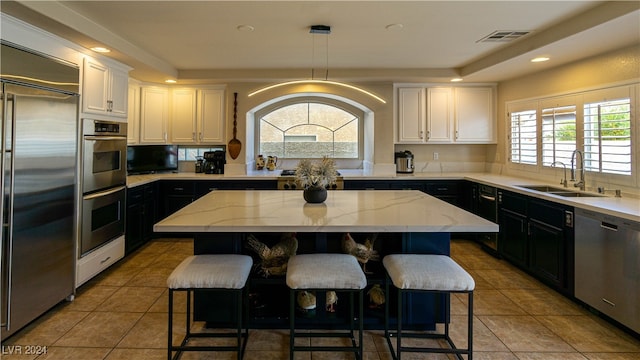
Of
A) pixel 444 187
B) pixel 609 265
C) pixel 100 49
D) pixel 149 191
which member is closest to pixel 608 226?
pixel 609 265

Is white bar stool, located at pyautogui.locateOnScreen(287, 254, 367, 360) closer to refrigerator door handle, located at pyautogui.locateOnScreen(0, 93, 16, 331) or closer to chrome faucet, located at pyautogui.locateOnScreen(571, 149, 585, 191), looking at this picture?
refrigerator door handle, located at pyautogui.locateOnScreen(0, 93, 16, 331)

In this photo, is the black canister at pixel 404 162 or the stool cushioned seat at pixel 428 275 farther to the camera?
the black canister at pixel 404 162

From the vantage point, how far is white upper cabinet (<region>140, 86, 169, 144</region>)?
4.93 m

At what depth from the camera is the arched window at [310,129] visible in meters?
5.88

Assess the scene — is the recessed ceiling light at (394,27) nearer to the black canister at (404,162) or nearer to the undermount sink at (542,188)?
the undermount sink at (542,188)

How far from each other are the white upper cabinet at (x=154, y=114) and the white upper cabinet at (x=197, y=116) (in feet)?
0.38

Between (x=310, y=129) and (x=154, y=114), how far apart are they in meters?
2.36

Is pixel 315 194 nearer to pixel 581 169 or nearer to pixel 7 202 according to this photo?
pixel 7 202

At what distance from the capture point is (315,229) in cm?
203

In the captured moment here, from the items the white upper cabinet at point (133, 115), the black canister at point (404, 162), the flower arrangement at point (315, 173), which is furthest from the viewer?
the black canister at point (404, 162)

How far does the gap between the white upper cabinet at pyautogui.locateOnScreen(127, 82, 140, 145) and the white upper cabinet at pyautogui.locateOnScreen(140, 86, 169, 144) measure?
0.06m

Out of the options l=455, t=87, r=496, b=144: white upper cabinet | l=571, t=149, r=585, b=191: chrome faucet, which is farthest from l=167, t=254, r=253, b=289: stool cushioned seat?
l=455, t=87, r=496, b=144: white upper cabinet

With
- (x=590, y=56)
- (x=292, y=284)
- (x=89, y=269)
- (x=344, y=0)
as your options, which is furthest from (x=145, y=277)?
(x=590, y=56)

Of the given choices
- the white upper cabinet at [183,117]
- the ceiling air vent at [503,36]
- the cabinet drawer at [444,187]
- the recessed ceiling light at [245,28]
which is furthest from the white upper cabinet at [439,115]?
the white upper cabinet at [183,117]
